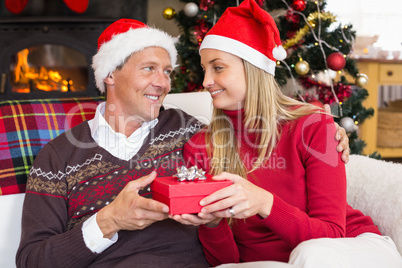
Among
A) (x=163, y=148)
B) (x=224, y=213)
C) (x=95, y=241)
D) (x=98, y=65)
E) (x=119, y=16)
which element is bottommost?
(x=95, y=241)

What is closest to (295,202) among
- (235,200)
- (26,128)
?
(235,200)

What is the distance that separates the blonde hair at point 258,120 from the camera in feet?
4.38

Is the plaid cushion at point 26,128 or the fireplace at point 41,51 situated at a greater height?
the fireplace at point 41,51

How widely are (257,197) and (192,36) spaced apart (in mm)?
2264

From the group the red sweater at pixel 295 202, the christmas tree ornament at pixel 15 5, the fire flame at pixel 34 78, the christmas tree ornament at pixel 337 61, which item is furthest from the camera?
the fire flame at pixel 34 78

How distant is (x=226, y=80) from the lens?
134 cm

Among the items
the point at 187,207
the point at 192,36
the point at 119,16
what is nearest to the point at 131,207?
the point at 187,207

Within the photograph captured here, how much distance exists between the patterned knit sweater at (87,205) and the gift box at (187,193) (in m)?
0.31

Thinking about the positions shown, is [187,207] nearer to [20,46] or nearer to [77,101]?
[77,101]

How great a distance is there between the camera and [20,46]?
3373mm

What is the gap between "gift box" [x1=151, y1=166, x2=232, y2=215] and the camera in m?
1.02

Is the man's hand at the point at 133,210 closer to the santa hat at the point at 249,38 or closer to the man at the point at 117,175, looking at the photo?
the man at the point at 117,175

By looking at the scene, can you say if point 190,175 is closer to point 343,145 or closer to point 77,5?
point 343,145

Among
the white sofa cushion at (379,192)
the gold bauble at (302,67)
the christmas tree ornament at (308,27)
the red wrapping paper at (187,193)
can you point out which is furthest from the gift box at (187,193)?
the christmas tree ornament at (308,27)
